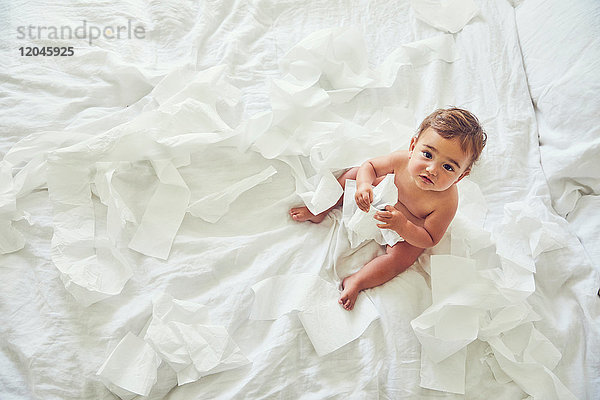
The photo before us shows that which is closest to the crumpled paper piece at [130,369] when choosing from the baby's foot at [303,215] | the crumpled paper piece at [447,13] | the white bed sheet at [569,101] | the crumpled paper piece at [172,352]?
the crumpled paper piece at [172,352]

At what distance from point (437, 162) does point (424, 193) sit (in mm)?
97

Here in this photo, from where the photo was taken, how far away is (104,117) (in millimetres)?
1207

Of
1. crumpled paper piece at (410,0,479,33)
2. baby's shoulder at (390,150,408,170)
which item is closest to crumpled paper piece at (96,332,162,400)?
baby's shoulder at (390,150,408,170)

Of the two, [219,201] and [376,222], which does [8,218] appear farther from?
[376,222]

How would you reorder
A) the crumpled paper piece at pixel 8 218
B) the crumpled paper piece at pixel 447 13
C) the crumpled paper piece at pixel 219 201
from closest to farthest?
the crumpled paper piece at pixel 8 218
the crumpled paper piece at pixel 219 201
the crumpled paper piece at pixel 447 13

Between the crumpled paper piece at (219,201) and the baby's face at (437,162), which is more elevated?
the baby's face at (437,162)

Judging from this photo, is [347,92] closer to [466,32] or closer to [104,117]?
[466,32]

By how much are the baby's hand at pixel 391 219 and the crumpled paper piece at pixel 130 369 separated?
0.45 meters

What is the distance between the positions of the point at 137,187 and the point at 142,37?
0.45 meters

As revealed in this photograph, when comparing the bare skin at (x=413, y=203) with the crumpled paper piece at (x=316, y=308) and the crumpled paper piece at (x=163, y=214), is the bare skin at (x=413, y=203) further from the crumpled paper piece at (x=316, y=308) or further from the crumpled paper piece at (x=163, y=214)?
the crumpled paper piece at (x=163, y=214)

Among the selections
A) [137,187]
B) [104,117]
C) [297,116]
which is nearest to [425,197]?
[297,116]

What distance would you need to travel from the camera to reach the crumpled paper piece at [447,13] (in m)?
1.52

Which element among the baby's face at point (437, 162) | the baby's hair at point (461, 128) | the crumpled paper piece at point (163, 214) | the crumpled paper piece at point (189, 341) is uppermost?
the baby's hair at point (461, 128)

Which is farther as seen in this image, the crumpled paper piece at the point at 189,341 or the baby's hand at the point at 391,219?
the baby's hand at the point at 391,219
